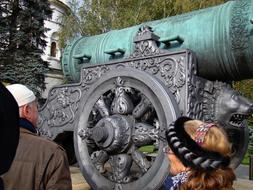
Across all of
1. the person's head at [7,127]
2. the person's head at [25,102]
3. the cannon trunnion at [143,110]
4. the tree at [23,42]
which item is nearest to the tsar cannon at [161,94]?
the cannon trunnion at [143,110]

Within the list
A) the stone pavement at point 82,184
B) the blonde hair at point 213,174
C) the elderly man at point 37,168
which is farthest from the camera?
the stone pavement at point 82,184

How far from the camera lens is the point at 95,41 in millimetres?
5176

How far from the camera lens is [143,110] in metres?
3.92

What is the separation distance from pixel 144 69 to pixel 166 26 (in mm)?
606

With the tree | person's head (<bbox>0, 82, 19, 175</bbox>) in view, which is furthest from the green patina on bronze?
the tree

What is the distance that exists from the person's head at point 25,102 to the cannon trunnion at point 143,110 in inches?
53.7

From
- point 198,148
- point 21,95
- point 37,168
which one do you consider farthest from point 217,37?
point 198,148

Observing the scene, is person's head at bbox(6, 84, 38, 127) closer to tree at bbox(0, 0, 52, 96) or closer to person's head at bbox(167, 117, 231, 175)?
person's head at bbox(167, 117, 231, 175)

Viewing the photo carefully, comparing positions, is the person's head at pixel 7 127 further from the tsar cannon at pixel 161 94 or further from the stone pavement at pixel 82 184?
the stone pavement at pixel 82 184

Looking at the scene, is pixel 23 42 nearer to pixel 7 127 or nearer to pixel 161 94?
pixel 161 94

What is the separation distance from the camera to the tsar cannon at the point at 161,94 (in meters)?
3.71

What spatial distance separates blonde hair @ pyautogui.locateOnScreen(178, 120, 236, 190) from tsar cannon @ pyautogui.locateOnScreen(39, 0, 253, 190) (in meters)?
1.83

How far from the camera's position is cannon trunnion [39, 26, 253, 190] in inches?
146

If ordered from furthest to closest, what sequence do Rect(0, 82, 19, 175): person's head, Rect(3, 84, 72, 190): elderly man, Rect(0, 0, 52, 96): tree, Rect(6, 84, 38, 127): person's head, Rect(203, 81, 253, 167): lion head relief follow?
Rect(0, 0, 52, 96): tree < Rect(203, 81, 253, 167): lion head relief < Rect(6, 84, 38, 127): person's head < Rect(3, 84, 72, 190): elderly man < Rect(0, 82, 19, 175): person's head
